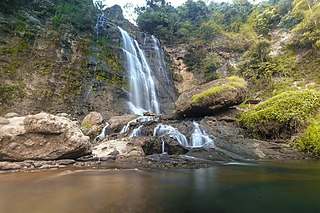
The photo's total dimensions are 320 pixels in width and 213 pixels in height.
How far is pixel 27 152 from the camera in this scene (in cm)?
587

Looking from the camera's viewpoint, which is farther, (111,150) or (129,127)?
(129,127)

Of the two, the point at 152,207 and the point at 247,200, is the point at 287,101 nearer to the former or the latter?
the point at 247,200

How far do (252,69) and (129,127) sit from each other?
1358 cm

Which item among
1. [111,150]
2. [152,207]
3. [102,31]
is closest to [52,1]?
[102,31]

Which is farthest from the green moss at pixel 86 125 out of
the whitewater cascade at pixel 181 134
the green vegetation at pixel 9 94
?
the green vegetation at pixel 9 94

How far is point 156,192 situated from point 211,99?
9557 millimetres

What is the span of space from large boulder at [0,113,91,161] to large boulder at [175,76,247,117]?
755 centimetres

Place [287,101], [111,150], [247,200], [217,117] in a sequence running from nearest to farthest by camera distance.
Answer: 1. [247,200]
2. [111,150]
3. [287,101]
4. [217,117]

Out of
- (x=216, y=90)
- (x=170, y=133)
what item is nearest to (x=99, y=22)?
(x=216, y=90)

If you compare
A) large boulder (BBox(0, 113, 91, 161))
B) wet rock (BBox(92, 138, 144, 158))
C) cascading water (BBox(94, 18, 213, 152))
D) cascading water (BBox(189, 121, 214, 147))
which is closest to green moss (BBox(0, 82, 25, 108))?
cascading water (BBox(94, 18, 213, 152))

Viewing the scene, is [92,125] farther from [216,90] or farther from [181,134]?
[216,90]

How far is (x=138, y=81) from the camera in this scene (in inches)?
761

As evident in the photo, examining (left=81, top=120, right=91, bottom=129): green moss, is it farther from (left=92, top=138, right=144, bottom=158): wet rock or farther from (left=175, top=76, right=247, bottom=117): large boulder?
(left=175, top=76, right=247, bottom=117): large boulder

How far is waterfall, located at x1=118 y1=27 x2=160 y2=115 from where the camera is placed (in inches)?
713
